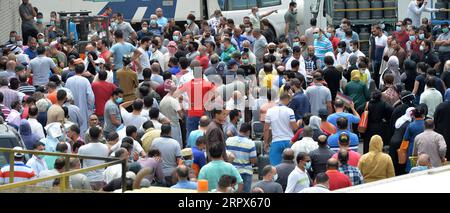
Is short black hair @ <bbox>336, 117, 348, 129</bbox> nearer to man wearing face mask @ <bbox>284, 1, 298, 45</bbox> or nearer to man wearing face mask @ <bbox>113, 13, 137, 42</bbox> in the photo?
man wearing face mask @ <bbox>113, 13, 137, 42</bbox>

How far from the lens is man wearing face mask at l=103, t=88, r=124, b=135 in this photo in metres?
18.8

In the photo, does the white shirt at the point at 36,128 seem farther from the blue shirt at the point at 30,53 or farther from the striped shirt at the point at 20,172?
the blue shirt at the point at 30,53

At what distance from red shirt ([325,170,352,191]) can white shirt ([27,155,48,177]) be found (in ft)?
11.4

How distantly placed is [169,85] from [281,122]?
306 centimetres

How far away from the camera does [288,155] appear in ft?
49.6

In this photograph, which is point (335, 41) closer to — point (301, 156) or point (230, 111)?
point (230, 111)

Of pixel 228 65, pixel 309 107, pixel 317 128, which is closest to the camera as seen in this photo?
pixel 317 128

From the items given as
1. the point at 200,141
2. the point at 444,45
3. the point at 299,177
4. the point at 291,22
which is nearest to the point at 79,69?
the point at 200,141

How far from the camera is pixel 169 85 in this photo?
20.1 metres

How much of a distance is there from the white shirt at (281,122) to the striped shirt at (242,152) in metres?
1.87

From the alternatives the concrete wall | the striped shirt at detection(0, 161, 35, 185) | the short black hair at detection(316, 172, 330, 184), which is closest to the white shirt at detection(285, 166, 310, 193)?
the short black hair at detection(316, 172, 330, 184)

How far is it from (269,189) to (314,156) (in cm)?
204
